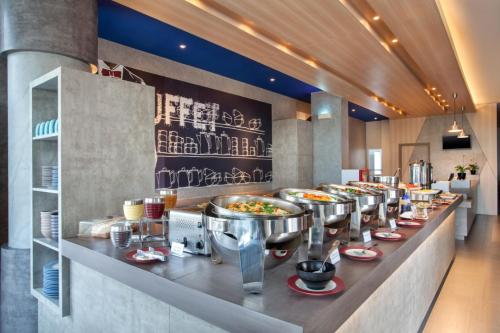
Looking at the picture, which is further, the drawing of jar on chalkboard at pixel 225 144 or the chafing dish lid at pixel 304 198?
the drawing of jar on chalkboard at pixel 225 144

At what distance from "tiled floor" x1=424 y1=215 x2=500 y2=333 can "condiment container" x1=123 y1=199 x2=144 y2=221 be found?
2611mm

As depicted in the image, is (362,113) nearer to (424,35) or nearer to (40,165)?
(424,35)

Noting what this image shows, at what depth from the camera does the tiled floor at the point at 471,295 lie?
9.41ft

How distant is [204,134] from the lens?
595cm

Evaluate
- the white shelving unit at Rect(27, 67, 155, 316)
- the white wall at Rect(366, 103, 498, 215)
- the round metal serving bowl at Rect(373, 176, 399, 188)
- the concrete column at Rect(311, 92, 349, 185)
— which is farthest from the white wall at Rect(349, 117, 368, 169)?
the white shelving unit at Rect(27, 67, 155, 316)

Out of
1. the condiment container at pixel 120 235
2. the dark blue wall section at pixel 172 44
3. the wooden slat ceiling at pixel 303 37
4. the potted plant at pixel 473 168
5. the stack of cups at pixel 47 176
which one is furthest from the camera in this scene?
the potted plant at pixel 473 168

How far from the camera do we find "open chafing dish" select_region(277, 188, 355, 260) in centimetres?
164

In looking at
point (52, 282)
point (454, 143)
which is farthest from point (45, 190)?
point (454, 143)

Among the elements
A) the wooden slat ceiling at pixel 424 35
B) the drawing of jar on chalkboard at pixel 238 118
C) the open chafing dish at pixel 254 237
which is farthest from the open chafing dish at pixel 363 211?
the drawing of jar on chalkboard at pixel 238 118

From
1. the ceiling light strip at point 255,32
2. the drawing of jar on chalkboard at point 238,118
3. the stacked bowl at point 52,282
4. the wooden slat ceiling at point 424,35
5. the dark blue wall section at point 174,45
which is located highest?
the dark blue wall section at point 174,45

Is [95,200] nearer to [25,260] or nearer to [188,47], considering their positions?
[25,260]

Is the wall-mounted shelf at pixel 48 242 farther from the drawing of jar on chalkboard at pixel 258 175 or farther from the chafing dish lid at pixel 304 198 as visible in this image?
the drawing of jar on chalkboard at pixel 258 175

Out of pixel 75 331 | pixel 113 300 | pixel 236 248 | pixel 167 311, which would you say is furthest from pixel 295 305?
pixel 75 331

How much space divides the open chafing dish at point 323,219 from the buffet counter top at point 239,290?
14cm
